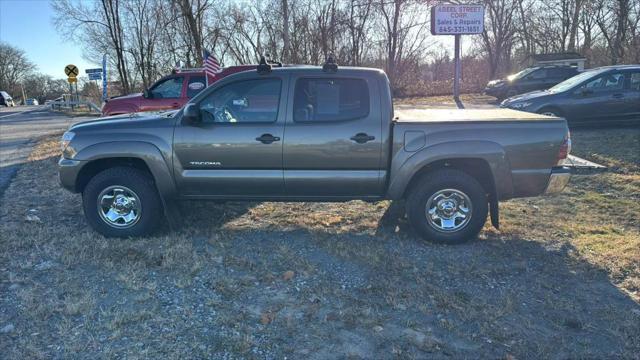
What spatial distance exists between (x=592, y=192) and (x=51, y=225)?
7.32 metres

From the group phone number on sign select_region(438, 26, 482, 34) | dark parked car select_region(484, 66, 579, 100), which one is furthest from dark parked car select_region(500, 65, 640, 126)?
dark parked car select_region(484, 66, 579, 100)

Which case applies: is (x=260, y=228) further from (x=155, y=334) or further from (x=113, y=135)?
(x=155, y=334)

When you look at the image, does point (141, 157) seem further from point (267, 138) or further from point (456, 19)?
point (456, 19)

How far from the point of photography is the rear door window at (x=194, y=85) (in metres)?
11.1

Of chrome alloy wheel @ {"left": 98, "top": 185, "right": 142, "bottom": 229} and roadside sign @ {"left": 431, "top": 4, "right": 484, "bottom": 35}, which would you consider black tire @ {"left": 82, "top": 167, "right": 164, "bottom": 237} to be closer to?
chrome alloy wheel @ {"left": 98, "top": 185, "right": 142, "bottom": 229}

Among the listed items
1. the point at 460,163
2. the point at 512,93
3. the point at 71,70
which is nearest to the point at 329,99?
the point at 460,163

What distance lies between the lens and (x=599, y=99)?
11211 millimetres

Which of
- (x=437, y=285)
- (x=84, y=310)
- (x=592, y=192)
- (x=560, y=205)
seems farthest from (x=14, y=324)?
(x=592, y=192)

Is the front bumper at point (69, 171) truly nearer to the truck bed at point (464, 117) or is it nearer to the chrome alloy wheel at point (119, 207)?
the chrome alloy wheel at point (119, 207)

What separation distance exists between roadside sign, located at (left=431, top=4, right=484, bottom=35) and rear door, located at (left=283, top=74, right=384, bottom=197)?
44.9 ft

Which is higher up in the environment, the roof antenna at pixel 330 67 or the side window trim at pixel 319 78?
the roof antenna at pixel 330 67

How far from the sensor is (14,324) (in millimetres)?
3393

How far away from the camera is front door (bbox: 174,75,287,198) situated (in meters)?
4.72

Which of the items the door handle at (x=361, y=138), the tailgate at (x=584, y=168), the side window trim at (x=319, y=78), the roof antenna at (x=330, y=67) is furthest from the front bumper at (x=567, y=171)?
the roof antenna at (x=330, y=67)
